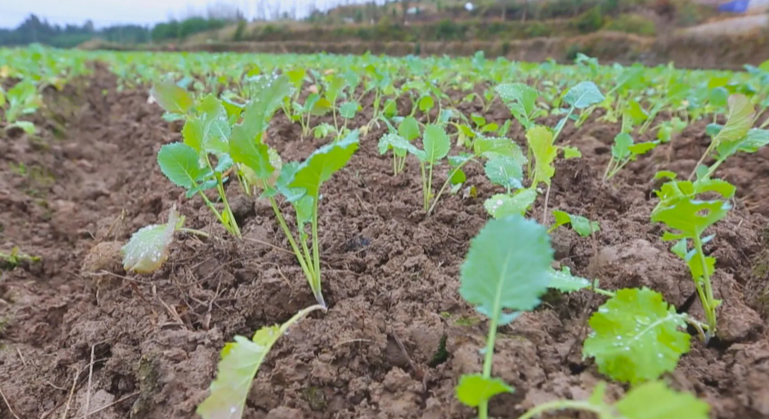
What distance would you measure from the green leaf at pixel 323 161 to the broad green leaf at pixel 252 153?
0.39ft

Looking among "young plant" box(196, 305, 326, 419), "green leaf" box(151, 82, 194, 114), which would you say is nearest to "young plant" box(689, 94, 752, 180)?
"young plant" box(196, 305, 326, 419)

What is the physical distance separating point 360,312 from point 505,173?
0.56 metres

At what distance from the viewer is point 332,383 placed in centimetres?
91

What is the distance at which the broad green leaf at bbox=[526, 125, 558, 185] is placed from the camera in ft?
4.03

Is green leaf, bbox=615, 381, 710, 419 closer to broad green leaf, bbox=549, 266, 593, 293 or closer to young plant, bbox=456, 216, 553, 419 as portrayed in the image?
young plant, bbox=456, 216, 553, 419

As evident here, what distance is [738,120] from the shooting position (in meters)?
1.50

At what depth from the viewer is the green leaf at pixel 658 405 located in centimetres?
46

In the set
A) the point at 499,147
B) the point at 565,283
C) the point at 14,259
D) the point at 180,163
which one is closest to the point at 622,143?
the point at 499,147

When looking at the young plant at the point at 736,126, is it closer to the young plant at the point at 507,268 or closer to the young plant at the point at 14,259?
the young plant at the point at 507,268

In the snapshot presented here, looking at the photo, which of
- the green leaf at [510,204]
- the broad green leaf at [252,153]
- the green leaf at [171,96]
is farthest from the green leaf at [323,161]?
the green leaf at [171,96]

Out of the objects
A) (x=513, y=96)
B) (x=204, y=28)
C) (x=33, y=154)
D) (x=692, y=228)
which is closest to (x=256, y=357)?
(x=692, y=228)

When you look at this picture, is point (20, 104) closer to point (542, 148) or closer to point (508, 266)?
point (542, 148)

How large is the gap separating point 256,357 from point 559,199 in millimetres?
1133

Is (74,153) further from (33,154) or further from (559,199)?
(559,199)
